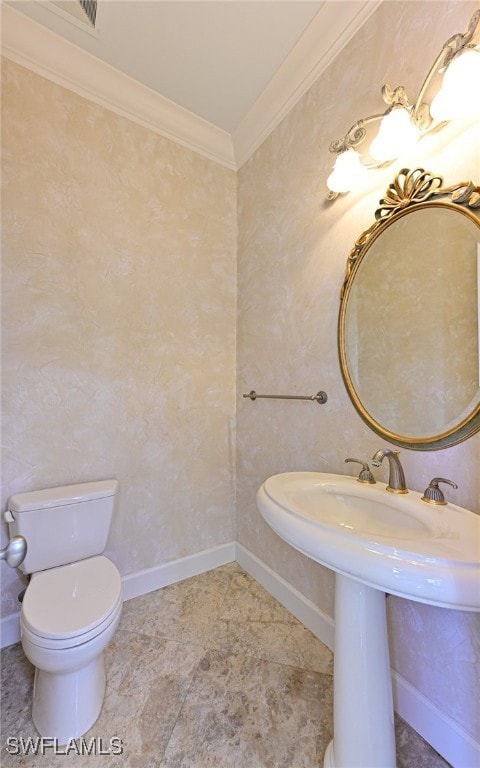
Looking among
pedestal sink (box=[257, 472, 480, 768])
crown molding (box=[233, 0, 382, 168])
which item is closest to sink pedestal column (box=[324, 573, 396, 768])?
pedestal sink (box=[257, 472, 480, 768])

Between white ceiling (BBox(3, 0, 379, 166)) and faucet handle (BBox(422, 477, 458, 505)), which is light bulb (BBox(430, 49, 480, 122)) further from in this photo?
faucet handle (BBox(422, 477, 458, 505))

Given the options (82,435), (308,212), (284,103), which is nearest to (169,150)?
(284,103)

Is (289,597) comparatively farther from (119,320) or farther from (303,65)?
(303,65)

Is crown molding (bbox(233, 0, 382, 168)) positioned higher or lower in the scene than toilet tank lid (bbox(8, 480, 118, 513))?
higher

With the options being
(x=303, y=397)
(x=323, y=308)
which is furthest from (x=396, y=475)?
(x=323, y=308)

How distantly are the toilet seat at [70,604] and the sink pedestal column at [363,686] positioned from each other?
0.75 metres

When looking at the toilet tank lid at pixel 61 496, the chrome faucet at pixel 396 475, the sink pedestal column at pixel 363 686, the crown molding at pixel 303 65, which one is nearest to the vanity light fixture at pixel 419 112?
the crown molding at pixel 303 65

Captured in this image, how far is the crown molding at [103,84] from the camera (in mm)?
1266

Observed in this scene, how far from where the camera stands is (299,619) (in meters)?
1.43

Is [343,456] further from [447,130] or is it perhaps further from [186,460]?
[447,130]

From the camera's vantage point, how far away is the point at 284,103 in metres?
1.48

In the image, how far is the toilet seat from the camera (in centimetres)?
90

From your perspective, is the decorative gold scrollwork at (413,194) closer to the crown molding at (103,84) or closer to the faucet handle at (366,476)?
the faucet handle at (366,476)

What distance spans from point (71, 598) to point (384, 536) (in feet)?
3.58
